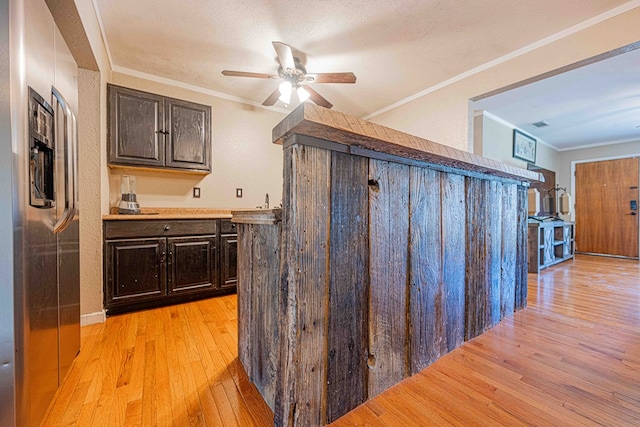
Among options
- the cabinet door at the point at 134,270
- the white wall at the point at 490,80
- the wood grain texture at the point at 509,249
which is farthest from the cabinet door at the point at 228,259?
the white wall at the point at 490,80

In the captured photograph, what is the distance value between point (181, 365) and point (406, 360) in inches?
47.8

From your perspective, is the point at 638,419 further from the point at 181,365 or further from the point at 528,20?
the point at 528,20

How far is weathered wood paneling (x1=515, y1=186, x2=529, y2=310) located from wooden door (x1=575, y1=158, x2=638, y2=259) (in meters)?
5.26

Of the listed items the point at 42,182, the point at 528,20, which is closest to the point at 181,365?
the point at 42,182

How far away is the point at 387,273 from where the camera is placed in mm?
1150

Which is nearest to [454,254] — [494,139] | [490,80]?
[490,80]

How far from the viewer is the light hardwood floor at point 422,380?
1050mm

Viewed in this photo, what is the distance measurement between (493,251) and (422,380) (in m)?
1.07

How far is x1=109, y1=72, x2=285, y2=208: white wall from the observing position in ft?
9.54

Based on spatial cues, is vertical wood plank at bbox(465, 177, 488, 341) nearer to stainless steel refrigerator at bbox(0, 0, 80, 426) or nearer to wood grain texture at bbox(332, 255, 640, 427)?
wood grain texture at bbox(332, 255, 640, 427)

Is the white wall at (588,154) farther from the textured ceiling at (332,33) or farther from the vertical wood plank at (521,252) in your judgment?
the vertical wood plank at (521,252)

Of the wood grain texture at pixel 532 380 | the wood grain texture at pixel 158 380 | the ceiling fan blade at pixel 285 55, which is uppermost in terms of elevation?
the ceiling fan blade at pixel 285 55

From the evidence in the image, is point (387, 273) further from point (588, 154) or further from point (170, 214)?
point (588, 154)

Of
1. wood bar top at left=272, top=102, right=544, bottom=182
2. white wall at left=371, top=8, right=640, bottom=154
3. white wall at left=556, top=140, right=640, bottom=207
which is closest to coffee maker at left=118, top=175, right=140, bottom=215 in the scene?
wood bar top at left=272, top=102, right=544, bottom=182
